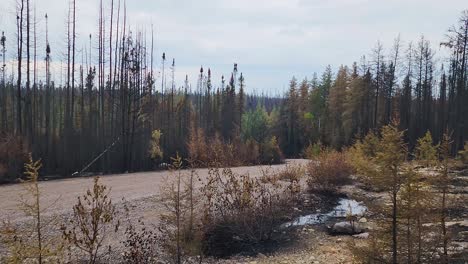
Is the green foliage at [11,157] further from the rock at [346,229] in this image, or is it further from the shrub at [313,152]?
the rock at [346,229]

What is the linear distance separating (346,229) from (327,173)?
24.3 ft

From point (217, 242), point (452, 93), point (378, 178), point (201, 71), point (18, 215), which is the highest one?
point (201, 71)

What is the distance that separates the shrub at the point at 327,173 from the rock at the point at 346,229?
6239 mm

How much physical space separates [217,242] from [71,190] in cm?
727

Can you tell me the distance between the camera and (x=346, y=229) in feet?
42.5

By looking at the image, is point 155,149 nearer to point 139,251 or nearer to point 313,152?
point 313,152

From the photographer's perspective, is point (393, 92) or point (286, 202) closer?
point (286, 202)

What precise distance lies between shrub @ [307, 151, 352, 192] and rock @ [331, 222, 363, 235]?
6.24m

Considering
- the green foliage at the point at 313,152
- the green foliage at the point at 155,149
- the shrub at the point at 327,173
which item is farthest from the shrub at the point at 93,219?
the green foliage at the point at 155,149

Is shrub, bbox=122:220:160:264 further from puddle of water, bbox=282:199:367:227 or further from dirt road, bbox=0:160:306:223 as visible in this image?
puddle of water, bbox=282:199:367:227

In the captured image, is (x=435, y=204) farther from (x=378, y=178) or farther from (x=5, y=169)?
(x=5, y=169)

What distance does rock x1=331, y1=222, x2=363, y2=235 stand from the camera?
12.9 metres

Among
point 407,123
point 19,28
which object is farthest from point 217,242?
point 407,123

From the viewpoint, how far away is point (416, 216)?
6867 mm
